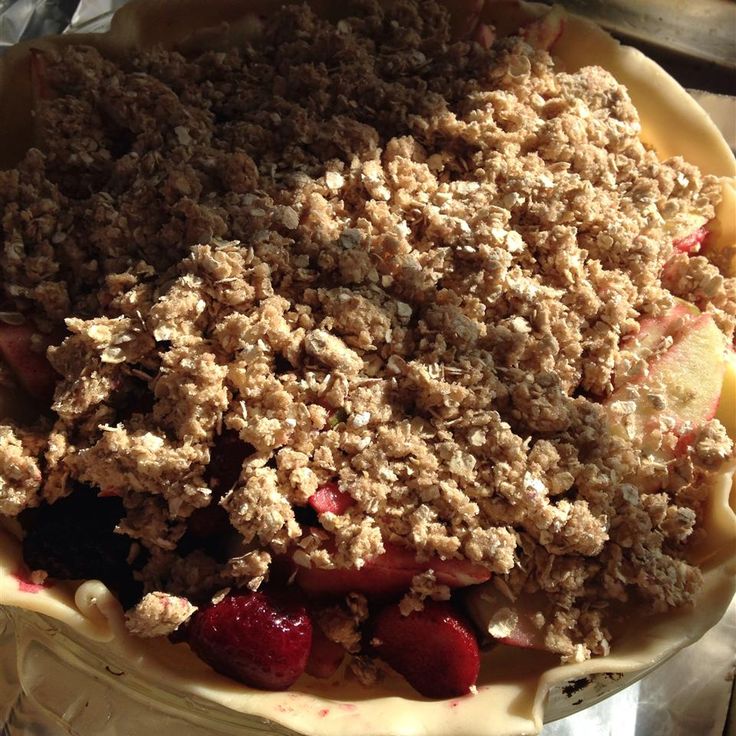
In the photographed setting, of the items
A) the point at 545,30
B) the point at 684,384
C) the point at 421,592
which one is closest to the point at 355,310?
the point at 421,592

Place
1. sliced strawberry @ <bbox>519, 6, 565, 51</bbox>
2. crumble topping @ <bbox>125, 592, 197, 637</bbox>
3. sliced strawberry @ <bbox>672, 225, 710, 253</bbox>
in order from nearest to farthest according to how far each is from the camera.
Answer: crumble topping @ <bbox>125, 592, 197, 637</bbox>
sliced strawberry @ <bbox>672, 225, 710, 253</bbox>
sliced strawberry @ <bbox>519, 6, 565, 51</bbox>

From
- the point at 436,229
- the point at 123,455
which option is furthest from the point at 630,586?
the point at 123,455

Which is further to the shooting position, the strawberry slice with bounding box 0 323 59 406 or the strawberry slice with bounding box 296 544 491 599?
the strawberry slice with bounding box 0 323 59 406

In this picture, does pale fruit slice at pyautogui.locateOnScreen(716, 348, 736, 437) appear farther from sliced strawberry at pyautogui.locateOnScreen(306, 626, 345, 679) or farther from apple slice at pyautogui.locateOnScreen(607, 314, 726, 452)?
sliced strawberry at pyautogui.locateOnScreen(306, 626, 345, 679)

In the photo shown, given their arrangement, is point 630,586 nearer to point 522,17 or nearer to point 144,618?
point 144,618

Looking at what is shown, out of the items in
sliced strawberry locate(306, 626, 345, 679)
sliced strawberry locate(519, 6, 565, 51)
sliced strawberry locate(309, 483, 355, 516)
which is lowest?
sliced strawberry locate(306, 626, 345, 679)

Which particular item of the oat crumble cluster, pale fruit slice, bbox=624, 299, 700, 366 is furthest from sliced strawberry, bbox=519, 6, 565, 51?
pale fruit slice, bbox=624, 299, 700, 366

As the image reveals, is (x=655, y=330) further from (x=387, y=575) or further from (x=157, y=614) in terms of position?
(x=157, y=614)

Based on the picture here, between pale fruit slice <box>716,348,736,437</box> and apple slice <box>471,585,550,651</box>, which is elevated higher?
pale fruit slice <box>716,348,736,437</box>

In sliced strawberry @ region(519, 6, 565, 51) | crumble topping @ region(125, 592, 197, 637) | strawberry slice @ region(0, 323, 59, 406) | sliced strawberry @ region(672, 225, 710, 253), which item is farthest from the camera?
sliced strawberry @ region(519, 6, 565, 51)
